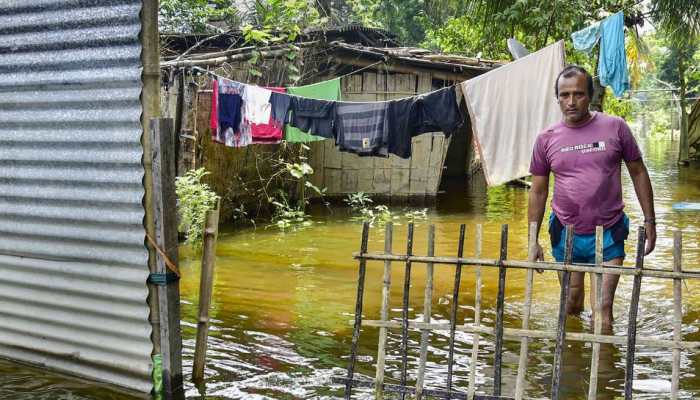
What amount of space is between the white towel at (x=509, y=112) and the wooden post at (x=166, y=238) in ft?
13.6

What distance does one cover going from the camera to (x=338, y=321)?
19.7ft

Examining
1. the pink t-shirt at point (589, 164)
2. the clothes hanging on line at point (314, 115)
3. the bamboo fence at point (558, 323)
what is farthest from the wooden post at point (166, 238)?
the clothes hanging on line at point (314, 115)

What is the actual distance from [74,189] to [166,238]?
27.0 inches

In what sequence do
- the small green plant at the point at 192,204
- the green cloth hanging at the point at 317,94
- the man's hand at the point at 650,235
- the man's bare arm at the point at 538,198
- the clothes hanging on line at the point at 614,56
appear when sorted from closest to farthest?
the man's hand at the point at 650,235, the man's bare arm at the point at 538,198, the clothes hanging on line at the point at 614,56, the small green plant at the point at 192,204, the green cloth hanging at the point at 317,94

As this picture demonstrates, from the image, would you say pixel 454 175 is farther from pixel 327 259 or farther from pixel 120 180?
pixel 120 180

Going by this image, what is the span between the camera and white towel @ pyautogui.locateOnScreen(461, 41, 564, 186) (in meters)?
7.41

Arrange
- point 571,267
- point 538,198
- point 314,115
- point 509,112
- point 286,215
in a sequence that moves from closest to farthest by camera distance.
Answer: point 571,267
point 538,198
point 509,112
point 314,115
point 286,215

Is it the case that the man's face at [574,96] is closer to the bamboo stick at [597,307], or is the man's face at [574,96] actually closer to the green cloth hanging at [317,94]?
the bamboo stick at [597,307]

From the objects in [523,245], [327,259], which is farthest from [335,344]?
[523,245]

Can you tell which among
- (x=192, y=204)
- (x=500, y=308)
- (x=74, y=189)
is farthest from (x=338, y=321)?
(x=192, y=204)

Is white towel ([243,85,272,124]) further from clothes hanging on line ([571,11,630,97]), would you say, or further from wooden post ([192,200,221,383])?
wooden post ([192,200,221,383])

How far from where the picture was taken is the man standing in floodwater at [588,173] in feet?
15.1

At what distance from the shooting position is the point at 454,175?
19.3 metres

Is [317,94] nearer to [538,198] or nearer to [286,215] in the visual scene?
[286,215]
